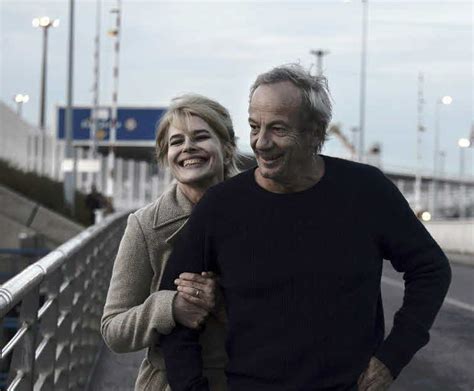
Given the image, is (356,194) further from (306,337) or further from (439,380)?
(439,380)

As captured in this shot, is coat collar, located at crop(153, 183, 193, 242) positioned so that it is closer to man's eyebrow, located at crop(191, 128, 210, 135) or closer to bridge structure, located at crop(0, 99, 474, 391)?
man's eyebrow, located at crop(191, 128, 210, 135)

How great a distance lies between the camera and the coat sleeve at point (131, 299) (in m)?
4.21

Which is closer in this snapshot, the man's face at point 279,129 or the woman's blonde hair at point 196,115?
the man's face at point 279,129

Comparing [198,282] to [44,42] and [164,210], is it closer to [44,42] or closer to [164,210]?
[164,210]

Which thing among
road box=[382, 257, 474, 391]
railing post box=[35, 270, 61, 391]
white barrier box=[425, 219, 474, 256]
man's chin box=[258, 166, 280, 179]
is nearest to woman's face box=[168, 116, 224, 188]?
man's chin box=[258, 166, 280, 179]

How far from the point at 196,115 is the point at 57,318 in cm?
334

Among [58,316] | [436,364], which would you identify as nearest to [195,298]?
[58,316]

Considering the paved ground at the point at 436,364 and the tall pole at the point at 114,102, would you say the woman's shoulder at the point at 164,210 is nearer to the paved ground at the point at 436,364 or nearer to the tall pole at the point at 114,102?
the paved ground at the point at 436,364

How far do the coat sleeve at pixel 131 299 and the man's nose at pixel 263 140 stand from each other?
58 centimetres

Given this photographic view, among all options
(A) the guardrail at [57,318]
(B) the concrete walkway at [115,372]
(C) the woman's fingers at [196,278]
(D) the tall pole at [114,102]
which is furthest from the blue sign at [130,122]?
(C) the woman's fingers at [196,278]

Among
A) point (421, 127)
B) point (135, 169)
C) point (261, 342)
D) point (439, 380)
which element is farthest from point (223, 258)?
point (421, 127)

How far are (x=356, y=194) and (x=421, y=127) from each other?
8306 centimetres

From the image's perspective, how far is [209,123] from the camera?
442 centimetres

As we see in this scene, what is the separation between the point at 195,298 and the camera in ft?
13.2
